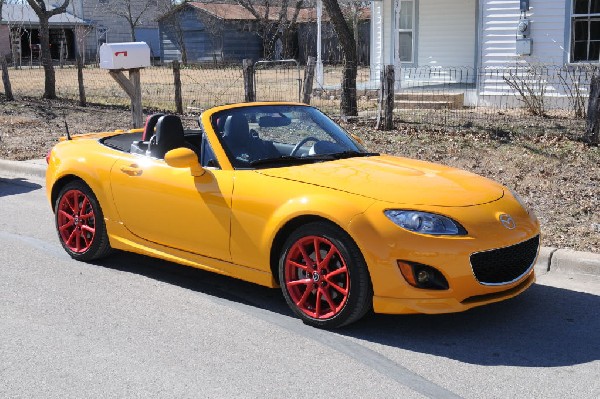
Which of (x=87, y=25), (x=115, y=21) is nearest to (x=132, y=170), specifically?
(x=87, y=25)

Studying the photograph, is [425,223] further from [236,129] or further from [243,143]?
[236,129]

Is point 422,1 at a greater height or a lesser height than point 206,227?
greater

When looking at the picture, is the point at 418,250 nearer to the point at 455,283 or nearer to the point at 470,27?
the point at 455,283

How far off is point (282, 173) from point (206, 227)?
679mm

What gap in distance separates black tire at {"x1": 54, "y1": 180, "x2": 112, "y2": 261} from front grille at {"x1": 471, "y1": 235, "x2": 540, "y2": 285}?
3131mm

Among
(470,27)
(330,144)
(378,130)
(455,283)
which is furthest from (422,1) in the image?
(455,283)

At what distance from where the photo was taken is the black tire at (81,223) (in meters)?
6.32

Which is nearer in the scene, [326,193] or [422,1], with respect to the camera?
[326,193]

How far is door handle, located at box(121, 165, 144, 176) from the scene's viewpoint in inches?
233

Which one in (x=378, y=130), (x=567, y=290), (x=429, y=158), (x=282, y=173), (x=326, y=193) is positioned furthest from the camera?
(x=378, y=130)

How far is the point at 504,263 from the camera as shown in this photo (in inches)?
189

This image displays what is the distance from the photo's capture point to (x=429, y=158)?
10.5 metres

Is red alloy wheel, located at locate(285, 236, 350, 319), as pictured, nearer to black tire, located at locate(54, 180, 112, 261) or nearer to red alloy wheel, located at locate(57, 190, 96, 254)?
black tire, located at locate(54, 180, 112, 261)

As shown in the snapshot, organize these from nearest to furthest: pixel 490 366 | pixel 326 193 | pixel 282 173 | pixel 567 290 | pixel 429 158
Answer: pixel 490 366 < pixel 326 193 < pixel 282 173 < pixel 567 290 < pixel 429 158
